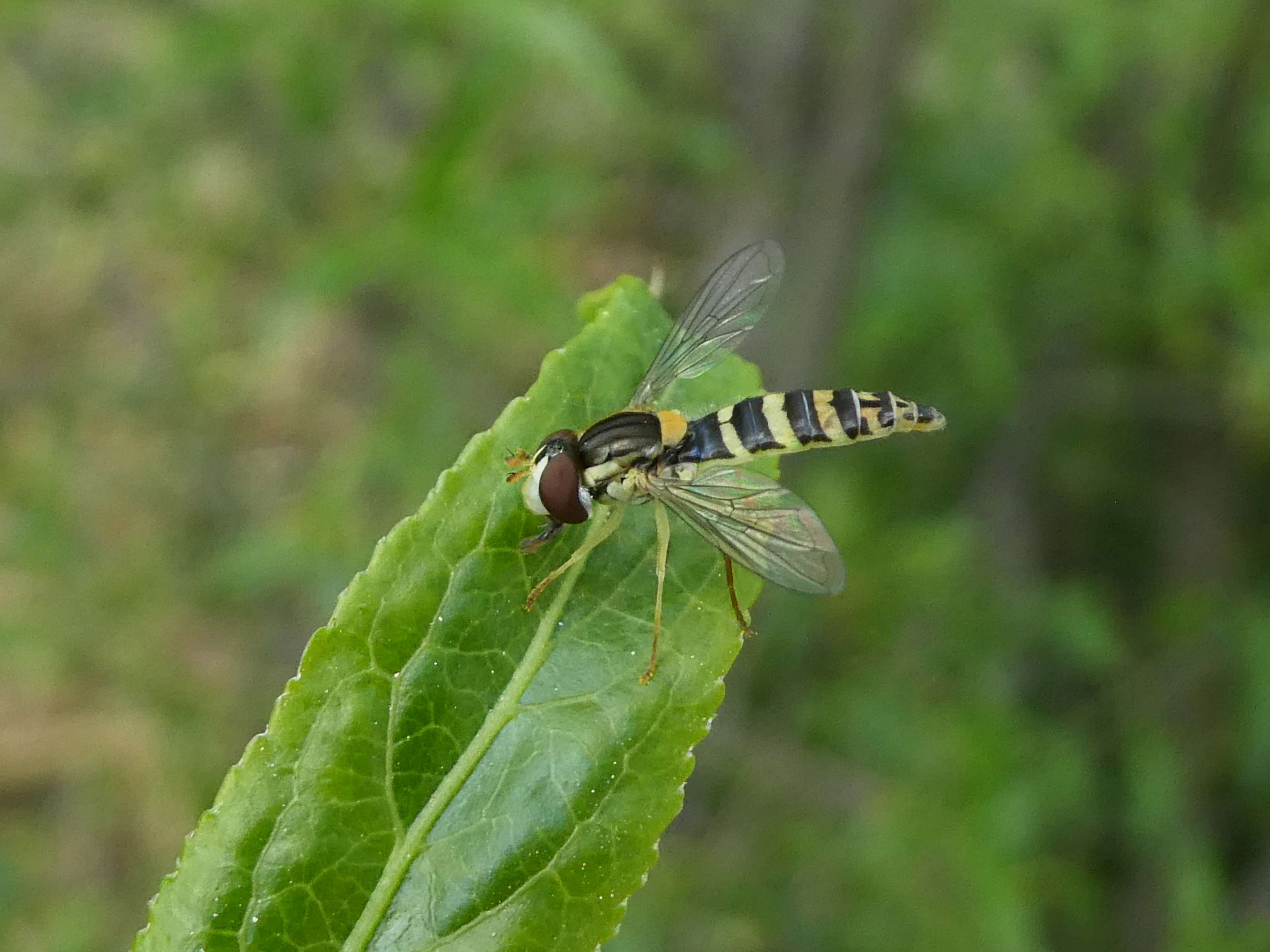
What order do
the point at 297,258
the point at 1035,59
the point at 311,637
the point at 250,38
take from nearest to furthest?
the point at 311,637 < the point at 250,38 < the point at 297,258 < the point at 1035,59

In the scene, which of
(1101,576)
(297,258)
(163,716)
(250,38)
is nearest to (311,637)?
(250,38)

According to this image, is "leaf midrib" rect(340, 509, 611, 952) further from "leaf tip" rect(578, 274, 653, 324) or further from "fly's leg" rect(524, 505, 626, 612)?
"leaf tip" rect(578, 274, 653, 324)

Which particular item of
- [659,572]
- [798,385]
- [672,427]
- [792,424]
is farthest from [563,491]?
[798,385]

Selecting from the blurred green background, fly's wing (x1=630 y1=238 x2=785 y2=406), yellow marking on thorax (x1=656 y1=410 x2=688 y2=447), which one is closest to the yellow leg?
yellow marking on thorax (x1=656 y1=410 x2=688 y2=447)

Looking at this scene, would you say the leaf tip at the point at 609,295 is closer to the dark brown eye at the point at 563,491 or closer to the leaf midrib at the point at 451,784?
the dark brown eye at the point at 563,491

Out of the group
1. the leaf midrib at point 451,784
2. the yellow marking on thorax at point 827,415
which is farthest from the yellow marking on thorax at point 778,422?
the leaf midrib at point 451,784

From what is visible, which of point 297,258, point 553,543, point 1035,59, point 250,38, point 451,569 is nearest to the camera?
point 451,569

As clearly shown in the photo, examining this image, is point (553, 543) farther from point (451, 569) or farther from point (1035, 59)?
point (1035, 59)
